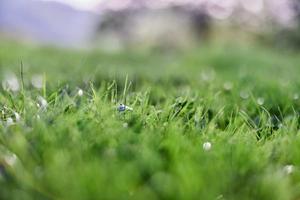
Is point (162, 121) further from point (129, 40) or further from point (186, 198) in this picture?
point (129, 40)

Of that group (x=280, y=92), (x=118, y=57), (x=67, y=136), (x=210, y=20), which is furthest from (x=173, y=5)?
(x=67, y=136)

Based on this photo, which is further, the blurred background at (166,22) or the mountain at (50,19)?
the mountain at (50,19)

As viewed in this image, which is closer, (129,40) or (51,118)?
(51,118)

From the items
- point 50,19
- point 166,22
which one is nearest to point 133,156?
point 166,22

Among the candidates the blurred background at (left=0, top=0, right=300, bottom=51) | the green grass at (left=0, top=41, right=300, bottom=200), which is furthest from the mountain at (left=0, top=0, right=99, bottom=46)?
the green grass at (left=0, top=41, right=300, bottom=200)

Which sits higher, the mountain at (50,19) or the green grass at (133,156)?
the green grass at (133,156)

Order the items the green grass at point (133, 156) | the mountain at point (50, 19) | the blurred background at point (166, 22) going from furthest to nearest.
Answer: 1. the mountain at point (50, 19)
2. the blurred background at point (166, 22)
3. the green grass at point (133, 156)

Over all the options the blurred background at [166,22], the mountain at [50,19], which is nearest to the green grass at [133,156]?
the blurred background at [166,22]

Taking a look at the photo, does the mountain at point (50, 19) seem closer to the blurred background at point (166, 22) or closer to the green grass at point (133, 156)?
the blurred background at point (166, 22)
